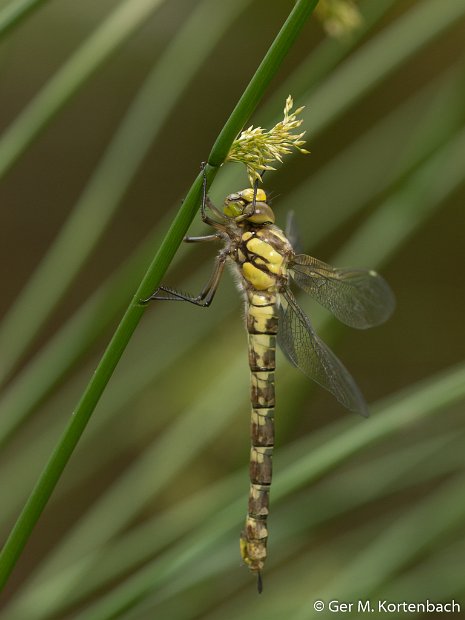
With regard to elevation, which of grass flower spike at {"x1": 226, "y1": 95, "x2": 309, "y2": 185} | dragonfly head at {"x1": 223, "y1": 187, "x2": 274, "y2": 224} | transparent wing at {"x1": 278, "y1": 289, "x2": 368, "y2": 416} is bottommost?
grass flower spike at {"x1": 226, "y1": 95, "x2": 309, "y2": 185}

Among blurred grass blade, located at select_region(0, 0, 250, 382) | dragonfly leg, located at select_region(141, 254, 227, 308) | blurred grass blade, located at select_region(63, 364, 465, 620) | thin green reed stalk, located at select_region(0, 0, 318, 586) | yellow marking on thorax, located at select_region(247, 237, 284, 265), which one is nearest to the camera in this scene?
thin green reed stalk, located at select_region(0, 0, 318, 586)

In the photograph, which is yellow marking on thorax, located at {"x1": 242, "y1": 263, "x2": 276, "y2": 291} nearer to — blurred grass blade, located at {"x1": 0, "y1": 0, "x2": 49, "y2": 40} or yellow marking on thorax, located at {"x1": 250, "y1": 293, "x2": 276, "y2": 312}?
yellow marking on thorax, located at {"x1": 250, "y1": 293, "x2": 276, "y2": 312}

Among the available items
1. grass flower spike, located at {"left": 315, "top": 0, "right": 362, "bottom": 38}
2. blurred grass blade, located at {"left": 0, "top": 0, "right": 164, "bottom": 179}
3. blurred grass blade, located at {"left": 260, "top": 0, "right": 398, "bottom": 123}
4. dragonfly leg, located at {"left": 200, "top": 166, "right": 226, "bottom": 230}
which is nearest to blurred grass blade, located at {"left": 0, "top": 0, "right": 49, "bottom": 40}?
blurred grass blade, located at {"left": 0, "top": 0, "right": 164, "bottom": 179}

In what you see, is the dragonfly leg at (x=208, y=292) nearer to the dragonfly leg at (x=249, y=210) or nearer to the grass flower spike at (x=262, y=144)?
the dragonfly leg at (x=249, y=210)

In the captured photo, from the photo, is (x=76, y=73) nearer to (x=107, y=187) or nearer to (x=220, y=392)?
(x=107, y=187)

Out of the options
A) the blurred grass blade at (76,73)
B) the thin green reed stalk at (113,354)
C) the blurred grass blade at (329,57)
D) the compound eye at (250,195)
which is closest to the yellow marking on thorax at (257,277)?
the compound eye at (250,195)

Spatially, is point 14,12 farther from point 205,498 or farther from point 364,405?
point 205,498

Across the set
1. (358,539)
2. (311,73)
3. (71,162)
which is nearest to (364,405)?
(311,73)
